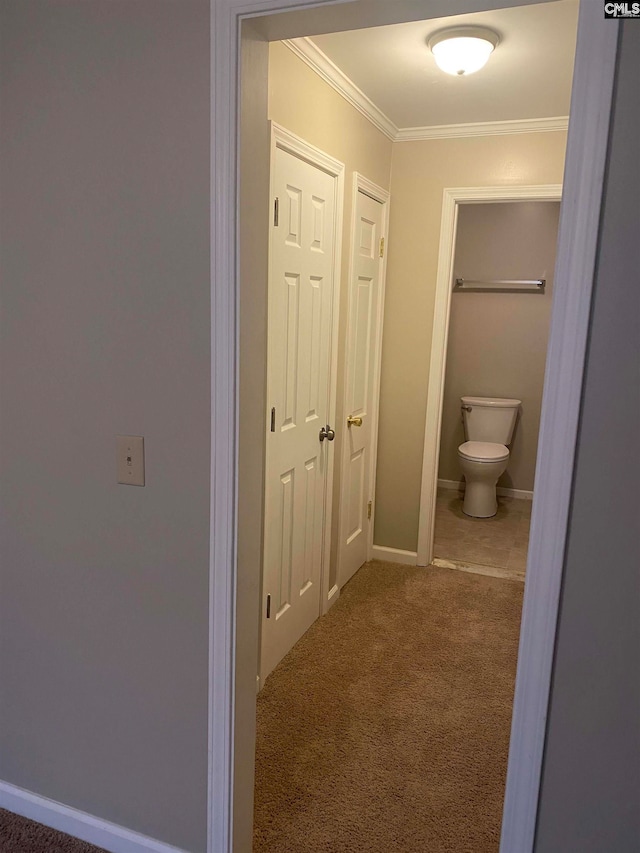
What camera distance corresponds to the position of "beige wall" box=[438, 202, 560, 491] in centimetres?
495

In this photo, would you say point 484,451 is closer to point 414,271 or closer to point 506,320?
point 506,320

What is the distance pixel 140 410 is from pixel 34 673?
2.79 feet

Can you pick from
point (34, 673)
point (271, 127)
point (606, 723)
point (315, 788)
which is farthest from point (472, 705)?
point (271, 127)

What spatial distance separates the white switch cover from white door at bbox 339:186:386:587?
5.67 feet

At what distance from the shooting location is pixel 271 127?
221cm

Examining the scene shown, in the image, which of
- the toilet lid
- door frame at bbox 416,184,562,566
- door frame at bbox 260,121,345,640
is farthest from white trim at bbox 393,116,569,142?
the toilet lid

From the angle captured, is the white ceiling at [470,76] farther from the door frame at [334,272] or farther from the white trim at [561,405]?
the white trim at [561,405]

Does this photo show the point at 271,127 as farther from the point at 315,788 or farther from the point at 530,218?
the point at 530,218

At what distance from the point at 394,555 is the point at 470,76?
99.9 inches

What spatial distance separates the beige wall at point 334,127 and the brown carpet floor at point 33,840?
1735 millimetres

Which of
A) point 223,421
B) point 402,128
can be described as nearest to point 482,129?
point 402,128

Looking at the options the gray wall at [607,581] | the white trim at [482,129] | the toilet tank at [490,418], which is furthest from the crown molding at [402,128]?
the toilet tank at [490,418]

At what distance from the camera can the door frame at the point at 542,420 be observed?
3.69 ft

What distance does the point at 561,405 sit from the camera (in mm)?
1195
